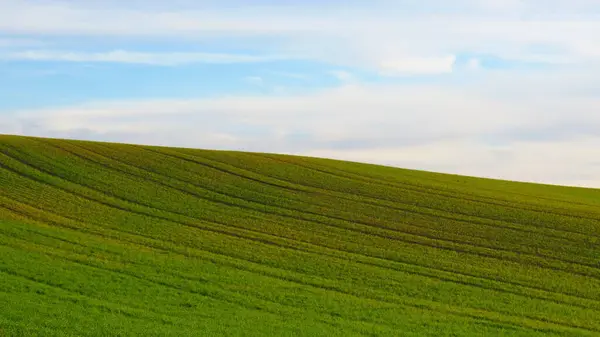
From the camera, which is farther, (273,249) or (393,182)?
(393,182)

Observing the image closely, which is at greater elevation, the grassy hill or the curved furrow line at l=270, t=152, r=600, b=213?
the curved furrow line at l=270, t=152, r=600, b=213

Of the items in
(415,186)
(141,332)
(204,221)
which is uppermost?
(415,186)

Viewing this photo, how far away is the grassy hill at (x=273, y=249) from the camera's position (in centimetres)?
2609

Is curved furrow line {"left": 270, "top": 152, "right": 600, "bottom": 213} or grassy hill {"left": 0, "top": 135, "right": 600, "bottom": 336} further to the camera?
curved furrow line {"left": 270, "top": 152, "right": 600, "bottom": 213}

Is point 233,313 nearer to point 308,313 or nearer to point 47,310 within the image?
point 308,313

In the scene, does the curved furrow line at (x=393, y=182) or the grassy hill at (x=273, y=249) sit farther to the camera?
the curved furrow line at (x=393, y=182)

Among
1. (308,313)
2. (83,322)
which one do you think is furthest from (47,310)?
(308,313)

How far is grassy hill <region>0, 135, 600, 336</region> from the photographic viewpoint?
2609 centimetres

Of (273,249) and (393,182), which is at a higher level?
(393,182)

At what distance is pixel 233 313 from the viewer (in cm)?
2631

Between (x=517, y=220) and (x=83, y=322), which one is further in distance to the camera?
(x=517, y=220)

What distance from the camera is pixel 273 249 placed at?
3612 cm

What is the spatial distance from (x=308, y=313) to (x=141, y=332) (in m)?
6.16

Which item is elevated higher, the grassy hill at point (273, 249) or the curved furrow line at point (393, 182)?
the curved furrow line at point (393, 182)
